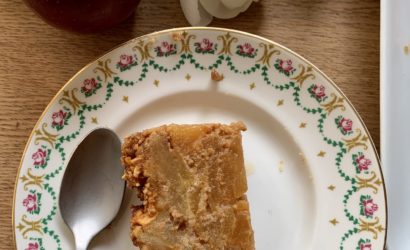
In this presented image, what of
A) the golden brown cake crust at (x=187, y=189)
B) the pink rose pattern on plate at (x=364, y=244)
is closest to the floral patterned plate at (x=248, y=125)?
the pink rose pattern on plate at (x=364, y=244)

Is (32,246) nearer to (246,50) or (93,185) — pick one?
(93,185)

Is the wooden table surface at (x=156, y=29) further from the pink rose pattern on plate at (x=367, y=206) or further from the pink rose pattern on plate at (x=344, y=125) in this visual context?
the pink rose pattern on plate at (x=367, y=206)

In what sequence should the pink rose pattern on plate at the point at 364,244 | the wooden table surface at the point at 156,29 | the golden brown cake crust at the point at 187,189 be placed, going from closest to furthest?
the golden brown cake crust at the point at 187,189 → the pink rose pattern on plate at the point at 364,244 → the wooden table surface at the point at 156,29

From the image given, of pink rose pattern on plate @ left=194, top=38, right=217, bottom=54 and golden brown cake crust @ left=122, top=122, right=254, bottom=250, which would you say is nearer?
golden brown cake crust @ left=122, top=122, right=254, bottom=250

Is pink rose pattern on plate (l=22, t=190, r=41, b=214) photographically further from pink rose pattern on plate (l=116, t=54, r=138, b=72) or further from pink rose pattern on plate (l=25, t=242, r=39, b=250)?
pink rose pattern on plate (l=116, t=54, r=138, b=72)

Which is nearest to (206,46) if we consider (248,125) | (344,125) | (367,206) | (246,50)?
(246,50)

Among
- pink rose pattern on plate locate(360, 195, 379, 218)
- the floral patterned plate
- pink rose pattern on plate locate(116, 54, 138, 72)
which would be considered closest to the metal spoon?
the floral patterned plate

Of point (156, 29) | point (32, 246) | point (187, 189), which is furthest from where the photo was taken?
point (156, 29)
